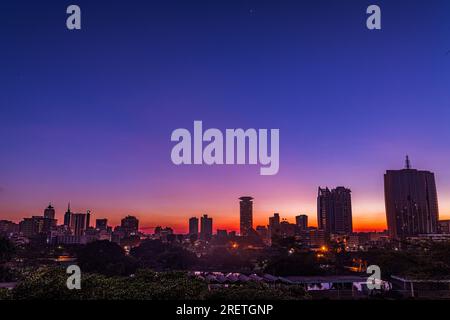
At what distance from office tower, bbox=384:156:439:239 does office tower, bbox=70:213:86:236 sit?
399 ft

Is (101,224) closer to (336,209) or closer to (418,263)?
(336,209)

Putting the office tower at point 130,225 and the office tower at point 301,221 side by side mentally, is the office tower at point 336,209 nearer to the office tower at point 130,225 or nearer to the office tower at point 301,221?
the office tower at point 301,221

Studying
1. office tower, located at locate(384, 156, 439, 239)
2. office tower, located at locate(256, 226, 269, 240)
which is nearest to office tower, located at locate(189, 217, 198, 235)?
office tower, located at locate(256, 226, 269, 240)

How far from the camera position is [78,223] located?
16150 centimetres

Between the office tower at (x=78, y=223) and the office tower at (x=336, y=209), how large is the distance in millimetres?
93674

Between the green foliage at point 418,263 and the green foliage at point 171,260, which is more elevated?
the green foliage at point 418,263

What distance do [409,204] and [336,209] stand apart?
31233mm

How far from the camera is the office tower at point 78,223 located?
506 ft

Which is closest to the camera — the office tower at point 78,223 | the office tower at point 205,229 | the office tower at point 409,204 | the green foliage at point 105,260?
the green foliage at point 105,260

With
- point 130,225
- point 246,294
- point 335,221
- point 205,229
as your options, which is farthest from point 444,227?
point 246,294

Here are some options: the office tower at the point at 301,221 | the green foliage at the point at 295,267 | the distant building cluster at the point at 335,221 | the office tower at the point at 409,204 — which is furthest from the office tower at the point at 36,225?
the office tower at the point at 409,204
